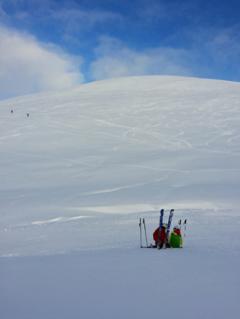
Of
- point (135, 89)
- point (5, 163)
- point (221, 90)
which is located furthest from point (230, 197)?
point (135, 89)

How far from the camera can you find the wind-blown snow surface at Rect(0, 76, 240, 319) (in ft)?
14.1

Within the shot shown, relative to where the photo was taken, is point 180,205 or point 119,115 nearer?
point 180,205

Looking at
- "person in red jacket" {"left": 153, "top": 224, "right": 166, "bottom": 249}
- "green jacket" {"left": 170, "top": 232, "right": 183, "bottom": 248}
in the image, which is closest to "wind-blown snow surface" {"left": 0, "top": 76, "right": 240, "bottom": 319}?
"green jacket" {"left": 170, "top": 232, "right": 183, "bottom": 248}

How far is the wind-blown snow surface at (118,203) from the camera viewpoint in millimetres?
4309

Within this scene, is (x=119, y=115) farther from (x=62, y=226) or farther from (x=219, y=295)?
(x=219, y=295)

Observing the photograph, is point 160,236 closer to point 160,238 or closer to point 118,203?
point 160,238

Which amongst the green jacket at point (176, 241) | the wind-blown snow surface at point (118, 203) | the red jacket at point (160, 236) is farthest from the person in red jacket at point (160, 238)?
the wind-blown snow surface at point (118, 203)

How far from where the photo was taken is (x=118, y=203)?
41.2 ft

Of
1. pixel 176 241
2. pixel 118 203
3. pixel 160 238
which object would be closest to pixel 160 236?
pixel 160 238

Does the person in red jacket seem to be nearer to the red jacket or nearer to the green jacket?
the red jacket

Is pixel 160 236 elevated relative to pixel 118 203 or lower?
lower

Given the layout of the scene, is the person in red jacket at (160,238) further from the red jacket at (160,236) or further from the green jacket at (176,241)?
the green jacket at (176,241)

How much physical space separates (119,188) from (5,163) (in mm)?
7085

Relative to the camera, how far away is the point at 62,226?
401 inches
